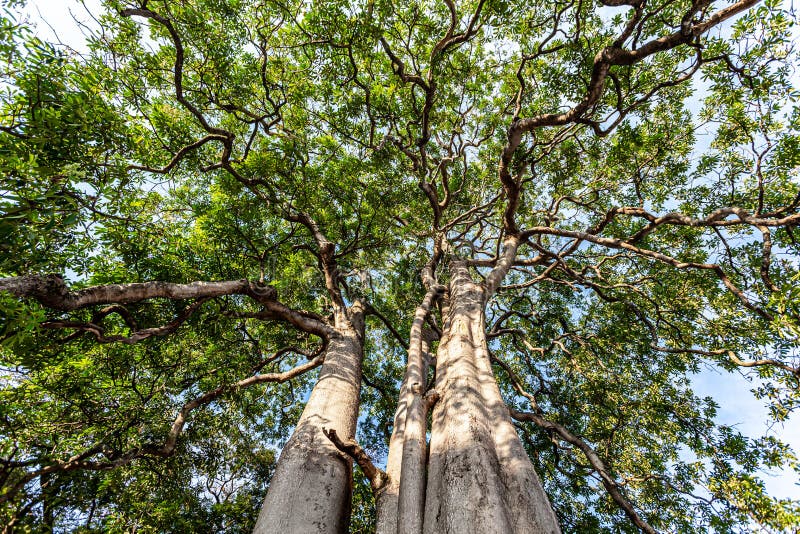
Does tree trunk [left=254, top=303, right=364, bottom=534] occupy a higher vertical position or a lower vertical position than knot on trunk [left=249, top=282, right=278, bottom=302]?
lower

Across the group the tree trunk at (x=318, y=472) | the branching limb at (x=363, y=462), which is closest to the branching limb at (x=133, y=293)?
the tree trunk at (x=318, y=472)

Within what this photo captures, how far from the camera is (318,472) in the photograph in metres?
2.92

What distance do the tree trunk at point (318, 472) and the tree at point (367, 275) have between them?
1.1 inches

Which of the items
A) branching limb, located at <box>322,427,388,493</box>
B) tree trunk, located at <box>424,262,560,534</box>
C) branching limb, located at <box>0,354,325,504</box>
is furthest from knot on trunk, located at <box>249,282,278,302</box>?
tree trunk, located at <box>424,262,560,534</box>

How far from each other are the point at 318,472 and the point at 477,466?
1.42m

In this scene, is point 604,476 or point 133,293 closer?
point 133,293

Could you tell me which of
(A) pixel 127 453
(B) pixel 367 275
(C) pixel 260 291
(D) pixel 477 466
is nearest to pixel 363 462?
(D) pixel 477 466

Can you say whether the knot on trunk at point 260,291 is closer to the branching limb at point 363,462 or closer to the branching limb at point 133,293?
the branching limb at point 133,293

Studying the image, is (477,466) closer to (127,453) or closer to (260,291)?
(260,291)

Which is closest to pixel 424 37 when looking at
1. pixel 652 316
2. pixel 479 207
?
pixel 479 207

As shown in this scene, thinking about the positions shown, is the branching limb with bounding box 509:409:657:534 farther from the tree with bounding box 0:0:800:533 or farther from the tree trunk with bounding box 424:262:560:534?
the tree trunk with bounding box 424:262:560:534

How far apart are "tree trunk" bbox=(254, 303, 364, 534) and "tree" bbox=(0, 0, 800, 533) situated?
3 cm

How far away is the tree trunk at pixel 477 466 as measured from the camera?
2.12 metres

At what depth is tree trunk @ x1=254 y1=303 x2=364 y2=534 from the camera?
2551 millimetres
